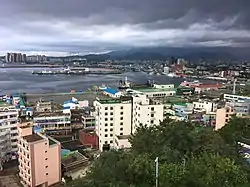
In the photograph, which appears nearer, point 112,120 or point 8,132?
point 8,132

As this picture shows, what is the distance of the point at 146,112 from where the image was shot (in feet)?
22.9

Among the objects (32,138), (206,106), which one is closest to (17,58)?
(206,106)

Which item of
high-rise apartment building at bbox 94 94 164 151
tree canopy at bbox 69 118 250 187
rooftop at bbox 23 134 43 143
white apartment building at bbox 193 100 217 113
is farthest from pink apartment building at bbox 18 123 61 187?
white apartment building at bbox 193 100 217 113

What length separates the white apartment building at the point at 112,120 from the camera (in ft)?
23.9

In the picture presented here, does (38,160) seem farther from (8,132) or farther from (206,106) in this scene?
(206,106)

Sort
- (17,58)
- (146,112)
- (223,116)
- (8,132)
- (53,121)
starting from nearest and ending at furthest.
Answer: (8,132) → (146,112) → (223,116) → (53,121) → (17,58)

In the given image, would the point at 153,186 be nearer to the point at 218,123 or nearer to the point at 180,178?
the point at 180,178

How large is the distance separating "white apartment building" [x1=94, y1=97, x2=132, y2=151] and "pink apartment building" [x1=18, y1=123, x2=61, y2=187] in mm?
2168

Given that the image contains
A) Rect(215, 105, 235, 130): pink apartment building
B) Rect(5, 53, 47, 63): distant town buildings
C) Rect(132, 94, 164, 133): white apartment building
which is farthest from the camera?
Rect(5, 53, 47, 63): distant town buildings

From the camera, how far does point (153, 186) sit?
2988 mm

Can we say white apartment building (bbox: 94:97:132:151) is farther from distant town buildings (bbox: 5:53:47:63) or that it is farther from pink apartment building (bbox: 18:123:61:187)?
distant town buildings (bbox: 5:53:47:63)

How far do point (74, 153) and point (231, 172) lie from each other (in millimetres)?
4257

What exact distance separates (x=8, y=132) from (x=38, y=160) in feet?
6.25

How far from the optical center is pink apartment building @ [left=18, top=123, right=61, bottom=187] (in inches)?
194
